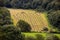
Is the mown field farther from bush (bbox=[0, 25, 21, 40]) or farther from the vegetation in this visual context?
bush (bbox=[0, 25, 21, 40])

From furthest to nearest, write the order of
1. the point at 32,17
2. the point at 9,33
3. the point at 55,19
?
the point at 32,17, the point at 55,19, the point at 9,33

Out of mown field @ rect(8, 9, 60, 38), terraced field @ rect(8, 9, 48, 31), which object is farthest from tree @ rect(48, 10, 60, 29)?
terraced field @ rect(8, 9, 48, 31)

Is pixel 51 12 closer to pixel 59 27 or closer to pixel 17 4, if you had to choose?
pixel 59 27

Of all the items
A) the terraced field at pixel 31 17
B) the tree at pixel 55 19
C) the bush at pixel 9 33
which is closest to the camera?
the bush at pixel 9 33

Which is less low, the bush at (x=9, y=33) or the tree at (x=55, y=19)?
the bush at (x=9, y=33)

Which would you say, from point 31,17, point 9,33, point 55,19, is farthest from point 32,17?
point 9,33

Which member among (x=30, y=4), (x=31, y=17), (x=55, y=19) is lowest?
(x=31, y=17)

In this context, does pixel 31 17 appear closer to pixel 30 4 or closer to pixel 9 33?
pixel 30 4

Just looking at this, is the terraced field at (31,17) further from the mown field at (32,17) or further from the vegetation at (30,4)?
the vegetation at (30,4)

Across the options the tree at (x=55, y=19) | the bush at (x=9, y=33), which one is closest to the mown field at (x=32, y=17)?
the tree at (x=55, y=19)
